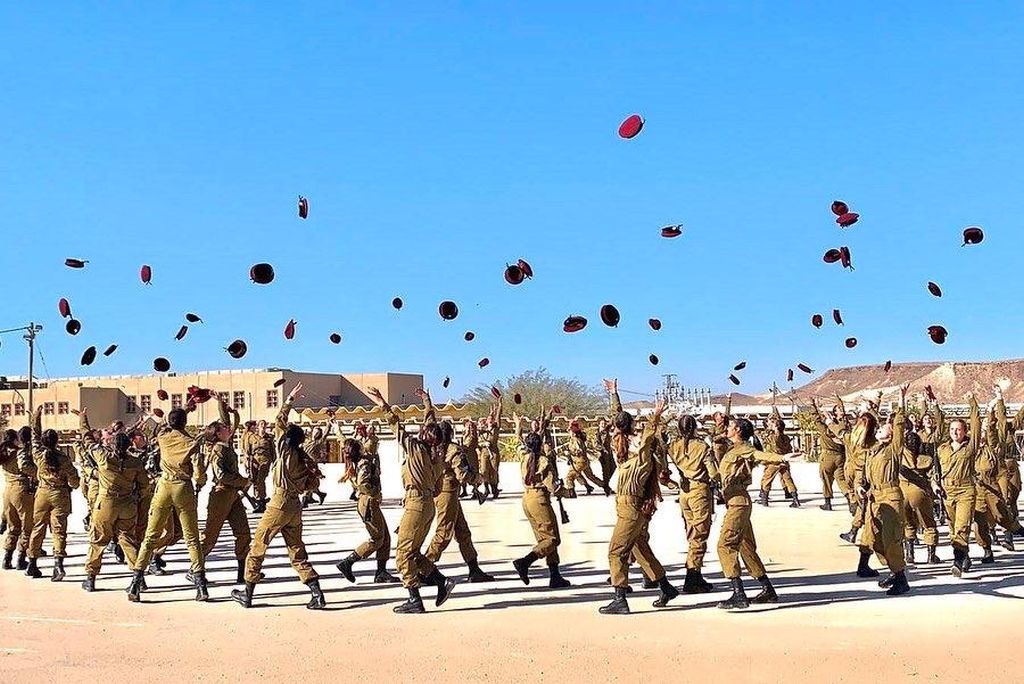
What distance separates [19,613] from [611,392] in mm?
6349

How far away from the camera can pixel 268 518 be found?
32.5 ft

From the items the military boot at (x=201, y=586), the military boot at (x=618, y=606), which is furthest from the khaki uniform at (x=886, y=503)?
the military boot at (x=201, y=586)

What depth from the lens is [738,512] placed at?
9.84 m

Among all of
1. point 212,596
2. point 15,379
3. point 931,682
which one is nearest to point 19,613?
point 212,596

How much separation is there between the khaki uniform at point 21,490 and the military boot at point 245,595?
3.78 metres

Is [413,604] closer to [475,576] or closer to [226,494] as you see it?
[475,576]

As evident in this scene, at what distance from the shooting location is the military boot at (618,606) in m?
9.70

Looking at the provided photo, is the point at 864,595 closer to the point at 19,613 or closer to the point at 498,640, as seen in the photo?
the point at 498,640

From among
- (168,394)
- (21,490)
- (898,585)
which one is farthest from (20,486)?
→ (168,394)

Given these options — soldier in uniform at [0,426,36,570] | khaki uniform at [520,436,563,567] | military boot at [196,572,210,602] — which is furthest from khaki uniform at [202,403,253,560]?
soldier in uniform at [0,426,36,570]

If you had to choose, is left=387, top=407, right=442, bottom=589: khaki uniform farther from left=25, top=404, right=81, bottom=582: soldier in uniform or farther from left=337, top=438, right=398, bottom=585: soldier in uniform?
left=25, top=404, right=81, bottom=582: soldier in uniform

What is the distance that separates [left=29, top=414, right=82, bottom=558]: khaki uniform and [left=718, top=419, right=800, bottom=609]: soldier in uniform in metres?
7.68

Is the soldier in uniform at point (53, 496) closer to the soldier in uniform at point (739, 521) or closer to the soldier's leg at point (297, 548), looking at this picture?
the soldier's leg at point (297, 548)

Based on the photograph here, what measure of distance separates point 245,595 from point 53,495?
3380mm
